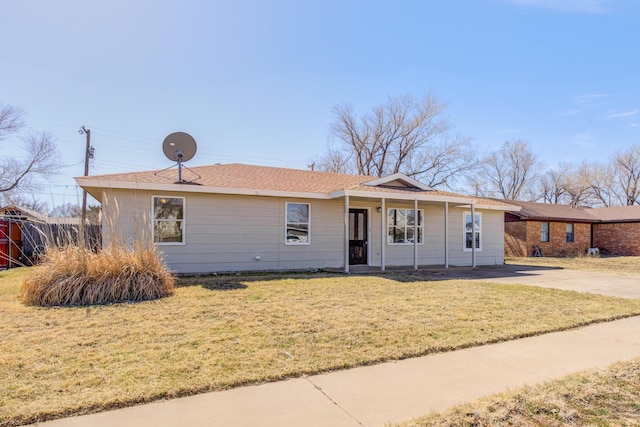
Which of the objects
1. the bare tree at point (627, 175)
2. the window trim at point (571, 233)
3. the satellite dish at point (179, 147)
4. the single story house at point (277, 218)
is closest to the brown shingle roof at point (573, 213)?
the window trim at point (571, 233)

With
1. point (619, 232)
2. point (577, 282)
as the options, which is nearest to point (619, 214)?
point (619, 232)

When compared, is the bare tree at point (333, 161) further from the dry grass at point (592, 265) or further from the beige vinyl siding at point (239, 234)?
the beige vinyl siding at point (239, 234)

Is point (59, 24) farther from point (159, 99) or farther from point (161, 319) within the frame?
point (161, 319)

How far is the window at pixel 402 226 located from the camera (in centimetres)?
1371

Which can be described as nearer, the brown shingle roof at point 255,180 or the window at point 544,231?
the brown shingle roof at point 255,180

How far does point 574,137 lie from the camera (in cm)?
2848

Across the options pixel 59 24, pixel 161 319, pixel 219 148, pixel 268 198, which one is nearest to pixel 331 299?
pixel 161 319

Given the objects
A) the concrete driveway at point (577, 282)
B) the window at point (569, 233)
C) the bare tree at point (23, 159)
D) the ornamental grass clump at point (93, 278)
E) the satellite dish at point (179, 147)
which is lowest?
the concrete driveway at point (577, 282)

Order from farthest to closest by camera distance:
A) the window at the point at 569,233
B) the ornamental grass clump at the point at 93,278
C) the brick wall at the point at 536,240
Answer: the window at the point at 569,233
the brick wall at the point at 536,240
the ornamental grass clump at the point at 93,278

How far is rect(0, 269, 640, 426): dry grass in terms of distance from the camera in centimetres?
Answer: 315

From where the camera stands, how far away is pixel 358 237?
1336 cm

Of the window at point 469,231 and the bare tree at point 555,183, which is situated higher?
the bare tree at point 555,183

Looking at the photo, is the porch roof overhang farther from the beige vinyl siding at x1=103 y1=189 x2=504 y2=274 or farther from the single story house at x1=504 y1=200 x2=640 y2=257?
the single story house at x1=504 y1=200 x2=640 y2=257

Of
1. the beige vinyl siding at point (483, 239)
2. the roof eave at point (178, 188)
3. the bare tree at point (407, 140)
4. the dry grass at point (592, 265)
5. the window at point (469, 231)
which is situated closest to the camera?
the roof eave at point (178, 188)
